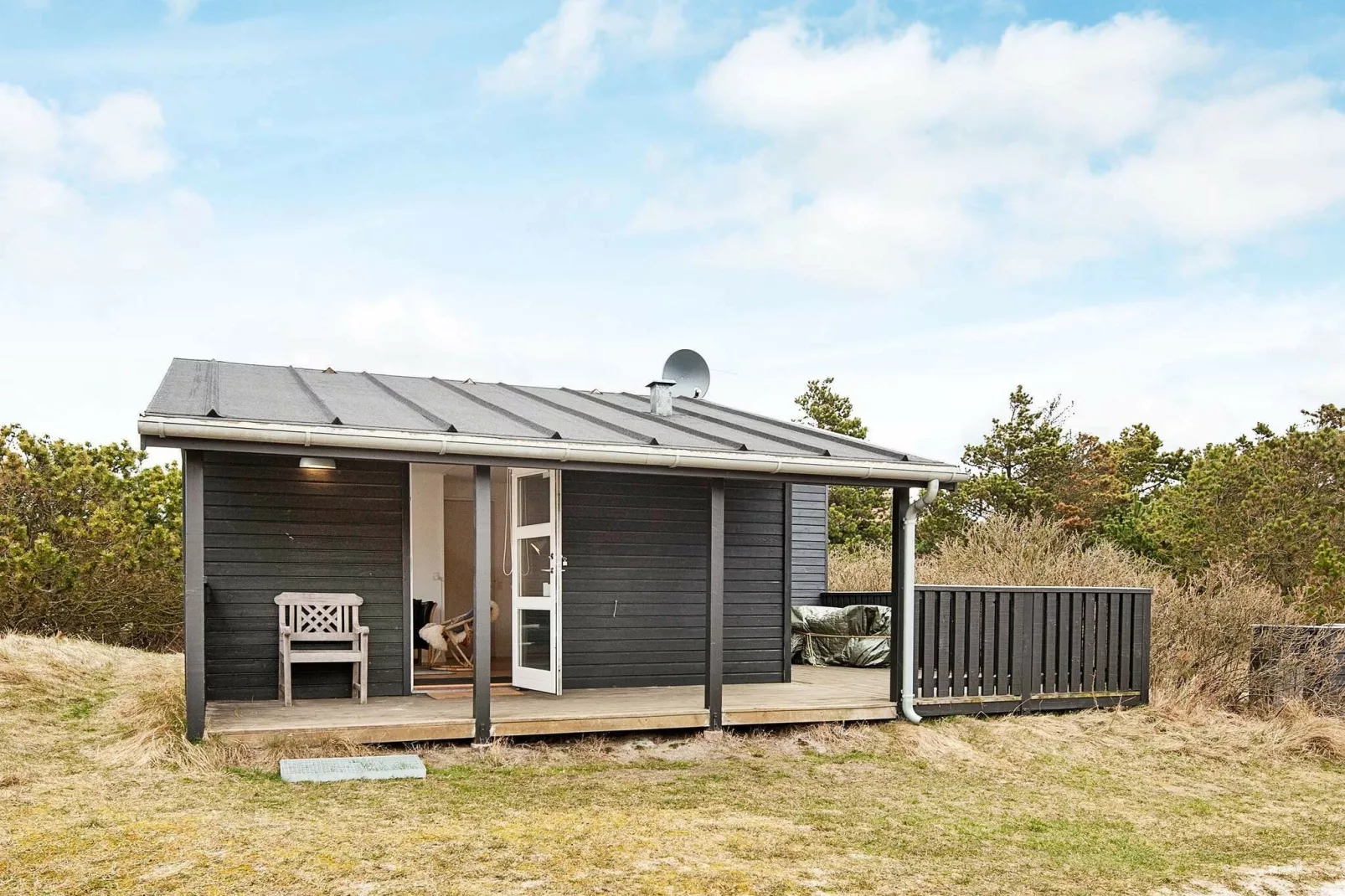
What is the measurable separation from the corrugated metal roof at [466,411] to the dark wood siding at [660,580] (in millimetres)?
598

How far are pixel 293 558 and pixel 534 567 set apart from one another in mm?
1708

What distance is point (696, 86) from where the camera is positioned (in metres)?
14.9

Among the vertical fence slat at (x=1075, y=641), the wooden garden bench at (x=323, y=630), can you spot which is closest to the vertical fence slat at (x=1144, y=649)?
the vertical fence slat at (x=1075, y=641)

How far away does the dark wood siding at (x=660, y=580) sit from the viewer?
872 centimetres

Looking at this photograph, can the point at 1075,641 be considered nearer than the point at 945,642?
No

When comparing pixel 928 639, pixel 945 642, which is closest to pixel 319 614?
pixel 928 639

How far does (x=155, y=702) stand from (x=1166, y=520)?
15988mm

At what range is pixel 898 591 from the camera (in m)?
8.30

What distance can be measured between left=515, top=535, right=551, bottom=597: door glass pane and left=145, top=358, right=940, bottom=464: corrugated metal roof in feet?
3.19

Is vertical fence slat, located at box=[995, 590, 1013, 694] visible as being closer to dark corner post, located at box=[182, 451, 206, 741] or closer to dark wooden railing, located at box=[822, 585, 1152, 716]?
dark wooden railing, located at box=[822, 585, 1152, 716]

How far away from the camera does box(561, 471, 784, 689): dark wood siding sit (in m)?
8.72

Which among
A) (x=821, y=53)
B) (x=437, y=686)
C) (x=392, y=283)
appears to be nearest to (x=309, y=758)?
(x=437, y=686)

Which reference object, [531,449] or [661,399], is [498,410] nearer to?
[531,449]

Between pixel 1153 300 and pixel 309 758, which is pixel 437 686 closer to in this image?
pixel 309 758
